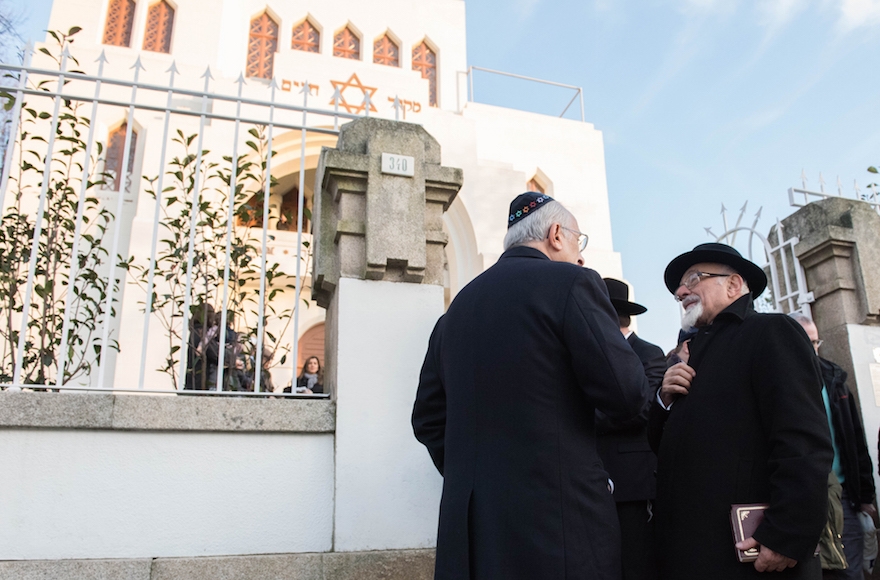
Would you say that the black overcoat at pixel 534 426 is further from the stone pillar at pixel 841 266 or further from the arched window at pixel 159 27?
the arched window at pixel 159 27

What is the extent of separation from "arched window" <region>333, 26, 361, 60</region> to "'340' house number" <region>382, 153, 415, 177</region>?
34.9 ft

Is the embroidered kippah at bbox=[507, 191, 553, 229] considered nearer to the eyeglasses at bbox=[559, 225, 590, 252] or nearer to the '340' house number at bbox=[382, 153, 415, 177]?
the eyeglasses at bbox=[559, 225, 590, 252]

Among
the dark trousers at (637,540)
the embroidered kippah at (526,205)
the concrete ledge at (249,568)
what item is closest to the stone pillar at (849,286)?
the dark trousers at (637,540)

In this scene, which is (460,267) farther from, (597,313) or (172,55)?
(597,313)

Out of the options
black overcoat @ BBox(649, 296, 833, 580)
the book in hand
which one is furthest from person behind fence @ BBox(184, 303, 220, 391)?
the book in hand

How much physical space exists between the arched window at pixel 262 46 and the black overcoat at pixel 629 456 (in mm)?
11379

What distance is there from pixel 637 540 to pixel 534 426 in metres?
1.34

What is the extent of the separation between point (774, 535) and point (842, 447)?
3.09m

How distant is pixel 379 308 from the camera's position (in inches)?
144

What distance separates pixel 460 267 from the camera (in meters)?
12.0

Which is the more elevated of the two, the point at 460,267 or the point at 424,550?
the point at 460,267

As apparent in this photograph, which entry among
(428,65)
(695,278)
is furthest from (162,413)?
(428,65)

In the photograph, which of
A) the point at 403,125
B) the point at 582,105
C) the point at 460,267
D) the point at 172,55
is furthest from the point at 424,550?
the point at 582,105

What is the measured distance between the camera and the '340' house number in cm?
384
